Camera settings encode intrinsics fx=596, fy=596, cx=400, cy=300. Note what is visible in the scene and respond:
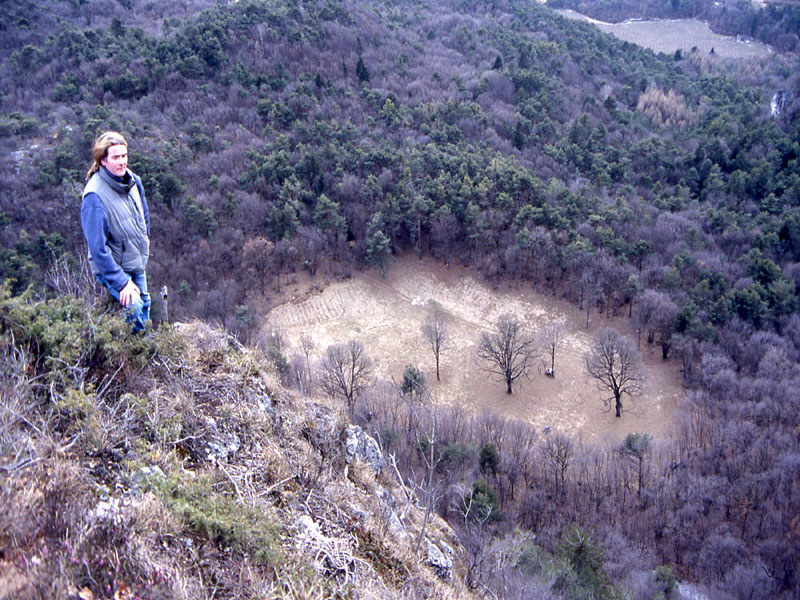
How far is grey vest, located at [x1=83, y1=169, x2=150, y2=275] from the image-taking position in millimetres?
5813

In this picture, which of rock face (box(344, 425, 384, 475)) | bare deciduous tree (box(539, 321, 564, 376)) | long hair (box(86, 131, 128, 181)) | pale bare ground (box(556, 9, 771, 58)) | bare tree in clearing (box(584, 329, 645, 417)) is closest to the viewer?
long hair (box(86, 131, 128, 181))

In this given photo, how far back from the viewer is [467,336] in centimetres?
2678

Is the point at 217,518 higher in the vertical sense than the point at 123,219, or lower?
lower

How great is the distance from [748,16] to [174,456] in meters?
70.7

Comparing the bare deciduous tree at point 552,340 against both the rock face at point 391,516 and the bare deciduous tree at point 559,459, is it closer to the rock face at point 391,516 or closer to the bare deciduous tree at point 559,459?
the bare deciduous tree at point 559,459

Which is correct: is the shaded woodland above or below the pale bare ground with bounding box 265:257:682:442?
above

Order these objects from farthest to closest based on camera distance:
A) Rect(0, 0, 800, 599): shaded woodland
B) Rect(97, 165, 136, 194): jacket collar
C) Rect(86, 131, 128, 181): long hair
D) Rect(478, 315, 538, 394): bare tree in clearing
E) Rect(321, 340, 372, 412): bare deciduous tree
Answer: Rect(478, 315, 538, 394): bare tree in clearing
Rect(321, 340, 372, 412): bare deciduous tree
Rect(0, 0, 800, 599): shaded woodland
Rect(97, 165, 136, 194): jacket collar
Rect(86, 131, 128, 181): long hair

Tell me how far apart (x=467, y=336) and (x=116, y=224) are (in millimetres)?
21750

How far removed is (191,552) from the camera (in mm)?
4602

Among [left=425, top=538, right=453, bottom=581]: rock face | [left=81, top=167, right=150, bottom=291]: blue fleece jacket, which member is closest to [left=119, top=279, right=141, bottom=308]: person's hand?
[left=81, top=167, right=150, bottom=291]: blue fleece jacket

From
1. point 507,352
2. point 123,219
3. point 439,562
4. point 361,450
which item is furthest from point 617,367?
point 123,219

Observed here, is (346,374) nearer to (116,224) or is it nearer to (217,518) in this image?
(116,224)

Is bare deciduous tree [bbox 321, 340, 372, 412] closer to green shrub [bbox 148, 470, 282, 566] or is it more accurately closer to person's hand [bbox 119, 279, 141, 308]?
person's hand [bbox 119, 279, 141, 308]

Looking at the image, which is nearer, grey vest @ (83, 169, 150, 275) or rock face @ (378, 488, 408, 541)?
grey vest @ (83, 169, 150, 275)
